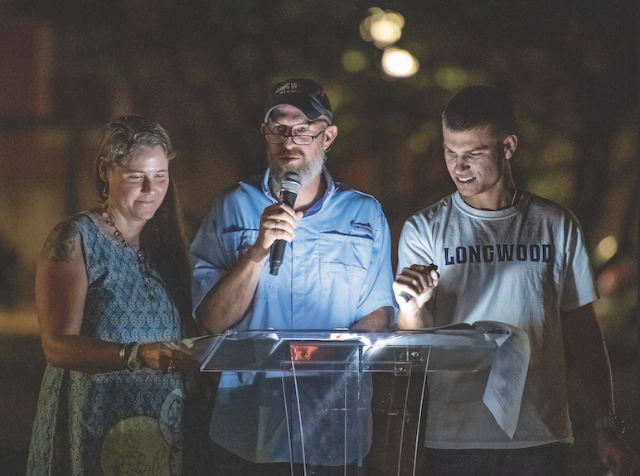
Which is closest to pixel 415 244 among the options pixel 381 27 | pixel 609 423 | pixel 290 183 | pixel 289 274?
pixel 289 274

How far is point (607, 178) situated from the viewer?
11.6ft

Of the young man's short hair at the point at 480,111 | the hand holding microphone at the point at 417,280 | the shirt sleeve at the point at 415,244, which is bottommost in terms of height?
the hand holding microphone at the point at 417,280

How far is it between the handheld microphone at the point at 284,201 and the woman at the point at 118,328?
27.2 inches

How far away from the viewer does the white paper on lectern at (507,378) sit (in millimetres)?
3246

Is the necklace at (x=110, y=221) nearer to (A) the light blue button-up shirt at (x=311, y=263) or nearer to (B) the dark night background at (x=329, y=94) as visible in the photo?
(B) the dark night background at (x=329, y=94)

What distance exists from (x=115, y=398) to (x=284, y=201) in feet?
4.36

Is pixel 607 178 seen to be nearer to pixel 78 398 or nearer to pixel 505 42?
pixel 505 42

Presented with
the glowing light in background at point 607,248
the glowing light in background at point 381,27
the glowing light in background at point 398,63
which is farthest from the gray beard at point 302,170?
the glowing light in background at point 607,248

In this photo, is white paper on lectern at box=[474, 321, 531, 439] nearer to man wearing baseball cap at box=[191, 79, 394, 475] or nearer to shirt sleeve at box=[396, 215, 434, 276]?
shirt sleeve at box=[396, 215, 434, 276]

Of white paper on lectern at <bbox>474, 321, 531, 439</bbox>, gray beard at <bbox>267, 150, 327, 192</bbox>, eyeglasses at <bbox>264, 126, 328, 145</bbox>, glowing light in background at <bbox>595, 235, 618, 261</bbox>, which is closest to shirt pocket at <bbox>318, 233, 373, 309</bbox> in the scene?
gray beard at <bbox>267, 150, 327, 192</bbox>

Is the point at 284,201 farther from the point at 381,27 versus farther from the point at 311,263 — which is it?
the point at 381,27

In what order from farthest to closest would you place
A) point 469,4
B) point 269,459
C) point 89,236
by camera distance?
1. point 469,4
2. point 89,236
3. point 269,459

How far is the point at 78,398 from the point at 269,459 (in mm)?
998

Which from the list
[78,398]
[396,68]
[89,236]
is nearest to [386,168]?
[396,68]
